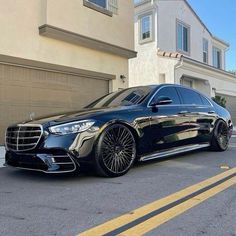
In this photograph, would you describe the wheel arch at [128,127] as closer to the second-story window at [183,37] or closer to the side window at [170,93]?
the side window at [170,93]

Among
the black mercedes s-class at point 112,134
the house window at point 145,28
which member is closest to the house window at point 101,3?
the house window at point 145,28

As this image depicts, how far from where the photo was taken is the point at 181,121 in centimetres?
719

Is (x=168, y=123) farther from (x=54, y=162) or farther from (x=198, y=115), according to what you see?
(x=54, y=162)

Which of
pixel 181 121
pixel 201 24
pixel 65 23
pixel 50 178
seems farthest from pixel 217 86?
pixel 50 178

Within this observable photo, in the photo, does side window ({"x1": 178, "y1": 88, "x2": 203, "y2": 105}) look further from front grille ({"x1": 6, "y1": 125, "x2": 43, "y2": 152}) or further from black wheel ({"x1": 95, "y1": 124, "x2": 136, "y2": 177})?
front grille ({"x1": 6, "y1": 125, "x2": 43, "y2": 152})

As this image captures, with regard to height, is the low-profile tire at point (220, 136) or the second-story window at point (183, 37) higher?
the second-story window at point (183, 37)

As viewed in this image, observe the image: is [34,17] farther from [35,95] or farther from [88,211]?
[88,211]

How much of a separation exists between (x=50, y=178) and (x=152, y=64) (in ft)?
43.8

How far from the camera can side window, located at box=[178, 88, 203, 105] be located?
7.69 meters

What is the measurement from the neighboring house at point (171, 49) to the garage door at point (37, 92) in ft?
20.6

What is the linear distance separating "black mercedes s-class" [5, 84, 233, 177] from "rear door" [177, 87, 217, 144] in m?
0.03

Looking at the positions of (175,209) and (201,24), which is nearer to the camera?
(175,209)

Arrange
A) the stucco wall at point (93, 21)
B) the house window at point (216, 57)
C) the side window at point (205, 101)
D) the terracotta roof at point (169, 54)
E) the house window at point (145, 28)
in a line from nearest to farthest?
1. the side window at point (205, 101)
2. the stucco wall at point (93, 21)
3. the terracotta roof at point (169, 54)
4. the house window at point (145, 28)
5. the house window at point (216, 57)

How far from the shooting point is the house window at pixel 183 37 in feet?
67.0
